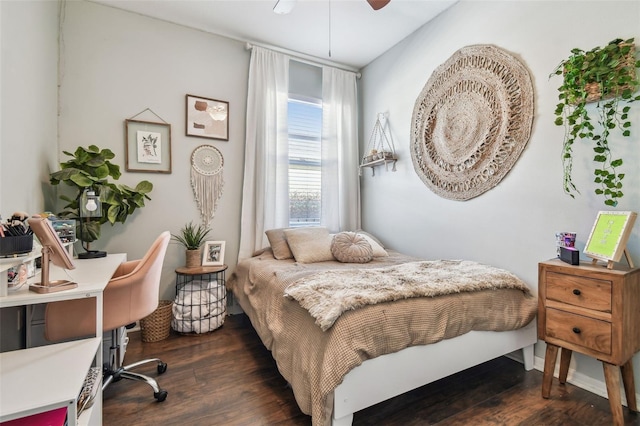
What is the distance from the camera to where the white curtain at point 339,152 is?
3455 millimetres

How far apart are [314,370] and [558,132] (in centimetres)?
210

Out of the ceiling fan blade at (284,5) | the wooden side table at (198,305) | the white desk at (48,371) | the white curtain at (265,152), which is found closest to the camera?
the white desk at (48,371)

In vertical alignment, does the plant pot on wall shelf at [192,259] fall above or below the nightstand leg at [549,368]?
above

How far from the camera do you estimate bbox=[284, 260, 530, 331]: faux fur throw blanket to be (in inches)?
53.7

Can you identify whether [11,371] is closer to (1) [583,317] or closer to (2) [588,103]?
(1) [583,317]

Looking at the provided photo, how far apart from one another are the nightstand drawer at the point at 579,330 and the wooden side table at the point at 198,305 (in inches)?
96.0

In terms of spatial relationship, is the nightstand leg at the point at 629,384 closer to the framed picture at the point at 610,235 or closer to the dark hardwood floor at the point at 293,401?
the dark hardwood floor at the point at 293,401

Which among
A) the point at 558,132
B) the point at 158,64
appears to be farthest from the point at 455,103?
the point at 158,64

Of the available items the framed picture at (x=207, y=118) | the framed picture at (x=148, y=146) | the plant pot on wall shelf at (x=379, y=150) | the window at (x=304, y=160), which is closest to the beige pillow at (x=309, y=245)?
the window at (x=304, y=160)

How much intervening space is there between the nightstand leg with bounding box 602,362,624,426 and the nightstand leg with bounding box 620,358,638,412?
0.56 feet

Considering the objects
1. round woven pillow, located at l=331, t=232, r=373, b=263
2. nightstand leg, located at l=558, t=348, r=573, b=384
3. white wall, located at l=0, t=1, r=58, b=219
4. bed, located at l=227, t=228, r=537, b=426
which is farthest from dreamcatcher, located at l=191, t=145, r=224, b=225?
nightstand leg, located at l=558, t=348, r=573, b=384

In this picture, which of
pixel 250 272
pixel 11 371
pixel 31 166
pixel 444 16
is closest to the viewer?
pixel 11 371

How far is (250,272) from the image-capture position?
2.46 meters

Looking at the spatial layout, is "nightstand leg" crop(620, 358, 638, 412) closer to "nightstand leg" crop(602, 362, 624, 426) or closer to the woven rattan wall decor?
"nightstand leg" crop(602, 362, 624, 426)
